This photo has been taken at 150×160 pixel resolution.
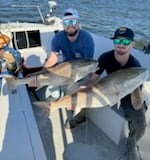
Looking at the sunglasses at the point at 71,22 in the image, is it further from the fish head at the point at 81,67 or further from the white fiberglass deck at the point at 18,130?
the white fiberglass deck at the point at 18,130

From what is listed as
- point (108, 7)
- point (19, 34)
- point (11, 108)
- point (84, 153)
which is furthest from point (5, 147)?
point (108, 7)

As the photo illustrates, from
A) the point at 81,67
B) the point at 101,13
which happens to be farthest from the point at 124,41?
the point at 101,13

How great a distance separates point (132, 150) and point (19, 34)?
3.64m

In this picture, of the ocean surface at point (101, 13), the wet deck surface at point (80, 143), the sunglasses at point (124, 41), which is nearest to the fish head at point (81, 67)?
the sunglasses at point (124, 41)

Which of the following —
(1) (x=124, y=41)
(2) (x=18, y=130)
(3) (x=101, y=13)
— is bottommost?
(3) (x=101, y=13)

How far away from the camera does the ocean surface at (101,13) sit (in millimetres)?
10938

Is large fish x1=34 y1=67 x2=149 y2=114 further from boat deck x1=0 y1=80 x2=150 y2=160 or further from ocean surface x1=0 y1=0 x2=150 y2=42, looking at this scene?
ocean surface x1=0 y1=0 x2=150 y2=42

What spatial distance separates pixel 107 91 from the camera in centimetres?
255

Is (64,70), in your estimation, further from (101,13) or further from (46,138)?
(101,13)

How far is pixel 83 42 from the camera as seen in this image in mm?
3516

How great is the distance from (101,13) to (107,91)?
483 inches

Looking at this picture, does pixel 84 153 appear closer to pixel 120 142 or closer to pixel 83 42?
pixel 120 142

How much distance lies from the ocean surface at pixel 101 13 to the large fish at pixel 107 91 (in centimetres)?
645

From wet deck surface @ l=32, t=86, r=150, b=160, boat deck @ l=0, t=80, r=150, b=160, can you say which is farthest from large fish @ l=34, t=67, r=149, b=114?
wet deck surface @ l=32, t=86, r=150, b=160
